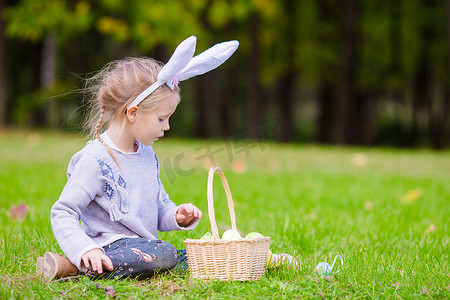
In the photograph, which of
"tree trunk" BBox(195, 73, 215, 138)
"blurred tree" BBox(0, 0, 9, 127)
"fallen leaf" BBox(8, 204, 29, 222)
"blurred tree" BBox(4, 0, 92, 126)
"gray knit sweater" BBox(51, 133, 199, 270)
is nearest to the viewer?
"gray knit sweater" BBox(51, 133, 199, 270)

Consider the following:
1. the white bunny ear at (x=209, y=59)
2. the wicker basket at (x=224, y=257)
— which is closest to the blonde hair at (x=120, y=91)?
the white bunny ear at (x=209, y=59)

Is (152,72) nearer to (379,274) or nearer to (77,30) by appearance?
(379,274)

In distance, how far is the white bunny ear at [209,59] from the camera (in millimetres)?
2820

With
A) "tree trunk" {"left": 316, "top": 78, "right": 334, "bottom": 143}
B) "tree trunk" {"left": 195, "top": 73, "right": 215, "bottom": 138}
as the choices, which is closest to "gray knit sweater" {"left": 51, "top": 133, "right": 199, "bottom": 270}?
"tree trunk" {"left": 195, "top": 73, "right": 215, "bottom": 138}

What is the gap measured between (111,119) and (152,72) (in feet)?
1.06

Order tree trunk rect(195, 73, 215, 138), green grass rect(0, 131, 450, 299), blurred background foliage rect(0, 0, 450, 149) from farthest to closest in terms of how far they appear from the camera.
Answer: tree trunk rect(195, 73, 215, 138), blurred background foliage rect(0, 0, 450, 149), green grass rect(0, 131, 450, 299)

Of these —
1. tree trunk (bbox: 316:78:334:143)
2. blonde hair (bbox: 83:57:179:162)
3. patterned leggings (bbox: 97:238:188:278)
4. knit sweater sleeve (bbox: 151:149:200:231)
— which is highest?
blonde hair (bbox: 83:57:179:162)

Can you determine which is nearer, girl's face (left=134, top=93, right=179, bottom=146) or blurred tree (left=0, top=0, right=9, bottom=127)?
girl's face (left=134, top=93, right=179, bottom=146)

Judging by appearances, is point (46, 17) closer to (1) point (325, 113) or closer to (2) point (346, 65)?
(2) point (346, 65)

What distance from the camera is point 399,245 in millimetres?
3547

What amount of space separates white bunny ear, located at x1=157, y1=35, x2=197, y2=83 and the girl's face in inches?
4.8

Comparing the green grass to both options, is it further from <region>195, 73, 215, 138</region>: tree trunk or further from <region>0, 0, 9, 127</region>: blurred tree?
<region>195, 73, 215, 138</region>: tree trunk

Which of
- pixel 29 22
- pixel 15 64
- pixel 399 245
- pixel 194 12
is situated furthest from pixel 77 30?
pixel 399 245

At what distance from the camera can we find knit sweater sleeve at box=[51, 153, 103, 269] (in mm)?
2566
